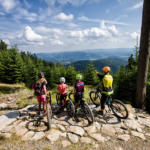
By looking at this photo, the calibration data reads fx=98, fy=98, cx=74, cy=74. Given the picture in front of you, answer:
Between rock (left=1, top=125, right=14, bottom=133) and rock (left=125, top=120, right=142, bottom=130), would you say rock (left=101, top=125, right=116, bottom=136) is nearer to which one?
rock (left=125, top=120, right=142, bottom=130)

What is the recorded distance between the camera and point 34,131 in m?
3.97

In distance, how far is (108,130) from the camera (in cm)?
399

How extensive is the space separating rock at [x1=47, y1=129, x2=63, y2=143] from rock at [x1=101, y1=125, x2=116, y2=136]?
1688 millimetres

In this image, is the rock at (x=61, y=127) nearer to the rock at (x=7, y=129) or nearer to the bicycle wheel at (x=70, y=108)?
the bicycle wheel at (x=70, y=108)

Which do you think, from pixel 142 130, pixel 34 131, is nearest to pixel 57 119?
pixel 34 131

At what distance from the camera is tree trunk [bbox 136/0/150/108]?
4.65m

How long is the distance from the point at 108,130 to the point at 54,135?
85.4 inches

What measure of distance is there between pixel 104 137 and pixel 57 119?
2.28 metres

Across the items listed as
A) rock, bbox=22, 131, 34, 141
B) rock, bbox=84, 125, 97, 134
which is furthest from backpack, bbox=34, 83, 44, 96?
rock, bbox=84, 125, 97, 134

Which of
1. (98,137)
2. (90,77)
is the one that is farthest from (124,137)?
(90,77)

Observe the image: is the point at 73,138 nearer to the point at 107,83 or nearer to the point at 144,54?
the point at 107,83

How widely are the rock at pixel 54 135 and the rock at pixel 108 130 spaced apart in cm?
169

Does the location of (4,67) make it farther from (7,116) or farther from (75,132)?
(75,132)

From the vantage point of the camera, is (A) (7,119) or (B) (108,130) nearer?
(B) (108,130)
